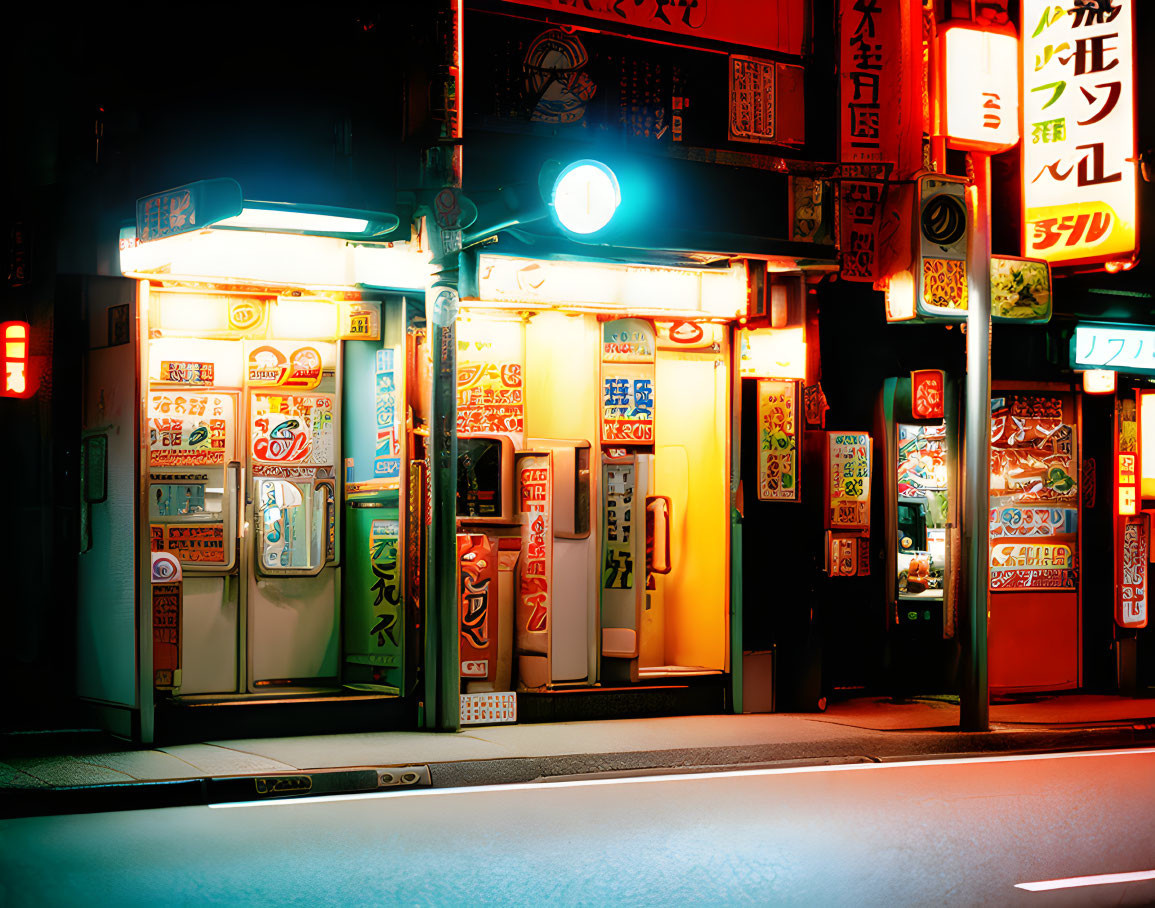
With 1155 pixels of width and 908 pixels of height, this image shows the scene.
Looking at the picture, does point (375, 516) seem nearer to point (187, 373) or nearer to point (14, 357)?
point (187, 373)

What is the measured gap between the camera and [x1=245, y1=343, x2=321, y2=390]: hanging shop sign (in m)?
11.2

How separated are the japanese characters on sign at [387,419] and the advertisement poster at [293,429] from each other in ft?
1.69

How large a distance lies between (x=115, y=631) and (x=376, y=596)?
84.7 inches

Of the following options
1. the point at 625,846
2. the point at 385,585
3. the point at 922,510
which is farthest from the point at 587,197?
the point at 922,510

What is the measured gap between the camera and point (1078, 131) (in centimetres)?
1339

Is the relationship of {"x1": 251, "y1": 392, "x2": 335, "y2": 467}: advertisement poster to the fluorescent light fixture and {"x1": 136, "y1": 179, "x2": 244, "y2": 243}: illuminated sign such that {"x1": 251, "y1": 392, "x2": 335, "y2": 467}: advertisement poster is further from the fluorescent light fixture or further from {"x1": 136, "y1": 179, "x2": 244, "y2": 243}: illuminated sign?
{"x1": 136, "y1": 179, "x2": 244, "y2": 243}: illuminated sign

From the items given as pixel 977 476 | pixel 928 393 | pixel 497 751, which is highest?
pixel 928 393

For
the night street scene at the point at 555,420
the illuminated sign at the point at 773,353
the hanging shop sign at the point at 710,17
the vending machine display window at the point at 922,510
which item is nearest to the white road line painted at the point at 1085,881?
the night street scene at the point at 555,420

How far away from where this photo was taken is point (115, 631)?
10.1 meters

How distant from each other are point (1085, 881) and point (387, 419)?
21.7 feet

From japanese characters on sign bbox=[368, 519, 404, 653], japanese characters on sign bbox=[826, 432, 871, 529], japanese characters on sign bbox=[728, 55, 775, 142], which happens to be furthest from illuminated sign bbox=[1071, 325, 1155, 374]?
japanese characters on sign bbox=[368, 519, 404, 653]

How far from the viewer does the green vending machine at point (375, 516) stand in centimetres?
1097

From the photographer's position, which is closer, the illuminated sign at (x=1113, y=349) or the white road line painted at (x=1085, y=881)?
the white road line painted at (x=1085, y=881)

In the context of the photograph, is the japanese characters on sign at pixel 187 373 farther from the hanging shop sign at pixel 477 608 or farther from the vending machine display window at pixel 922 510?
the vending machine display window at pixel 922 510
